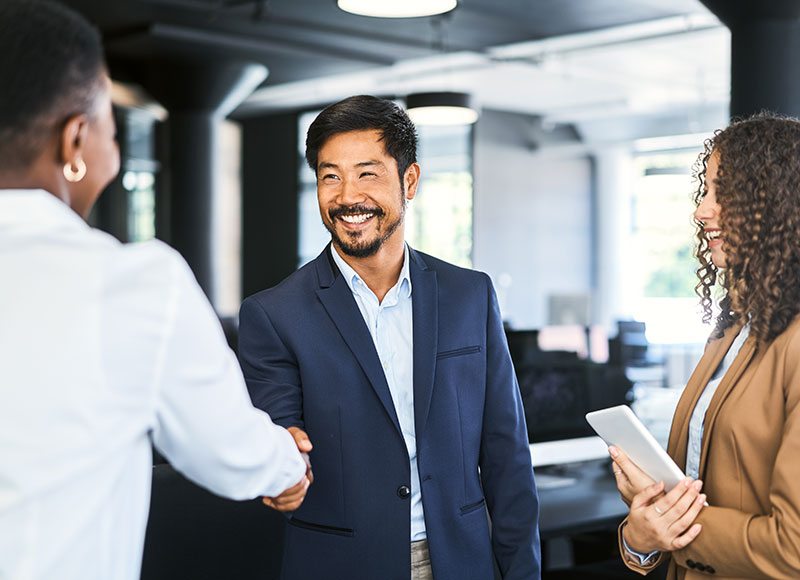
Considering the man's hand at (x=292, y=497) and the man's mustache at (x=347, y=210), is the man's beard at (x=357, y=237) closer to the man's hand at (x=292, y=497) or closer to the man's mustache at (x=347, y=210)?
the man's mustache at (x=347, y=210)

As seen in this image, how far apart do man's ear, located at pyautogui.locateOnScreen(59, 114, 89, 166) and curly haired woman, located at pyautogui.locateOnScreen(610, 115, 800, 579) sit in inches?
46.4

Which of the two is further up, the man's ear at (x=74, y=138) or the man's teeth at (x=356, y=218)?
the man's ear at (x=74, y=138)

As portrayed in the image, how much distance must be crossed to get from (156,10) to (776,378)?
7.62m

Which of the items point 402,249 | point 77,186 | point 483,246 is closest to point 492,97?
point 483,246

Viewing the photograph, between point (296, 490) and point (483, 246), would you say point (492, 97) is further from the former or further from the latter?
point (296, 490)

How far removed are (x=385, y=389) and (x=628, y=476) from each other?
54cm

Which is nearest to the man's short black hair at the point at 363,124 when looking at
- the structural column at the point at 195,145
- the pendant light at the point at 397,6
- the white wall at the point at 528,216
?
the pendant light at the point at 397,6

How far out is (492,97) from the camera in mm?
13242

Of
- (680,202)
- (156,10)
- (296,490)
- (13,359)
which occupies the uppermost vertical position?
(156,10)

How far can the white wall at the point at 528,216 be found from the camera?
1380 cm

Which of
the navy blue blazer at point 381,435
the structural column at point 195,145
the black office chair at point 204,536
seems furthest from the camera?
the structural column at point 195,145

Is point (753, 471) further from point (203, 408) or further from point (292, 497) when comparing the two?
point (203, 408)

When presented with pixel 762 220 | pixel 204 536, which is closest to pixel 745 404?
pixel 762 220

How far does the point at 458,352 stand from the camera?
2.07 m
